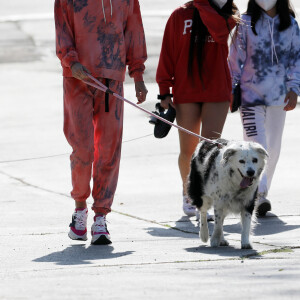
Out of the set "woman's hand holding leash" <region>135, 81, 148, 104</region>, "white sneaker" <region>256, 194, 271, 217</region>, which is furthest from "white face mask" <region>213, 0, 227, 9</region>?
"white sneaker" <region>256, 194, 271, 217</region>

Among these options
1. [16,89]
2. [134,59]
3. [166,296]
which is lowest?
[16,89]

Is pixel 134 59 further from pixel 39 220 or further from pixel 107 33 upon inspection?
pixel 39 220

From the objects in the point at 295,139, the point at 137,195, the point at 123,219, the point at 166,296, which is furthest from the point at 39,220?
the point at 295,139

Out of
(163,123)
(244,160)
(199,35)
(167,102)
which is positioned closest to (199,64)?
(199,35)

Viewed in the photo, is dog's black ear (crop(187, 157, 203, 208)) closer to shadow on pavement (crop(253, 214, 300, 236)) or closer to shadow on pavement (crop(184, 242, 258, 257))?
shadow on pavement (crop(184, 242, 258, 257))

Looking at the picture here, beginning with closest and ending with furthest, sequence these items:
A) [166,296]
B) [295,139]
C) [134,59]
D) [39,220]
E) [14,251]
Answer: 1. [166,296]
2. [14,251]
3. [134,59]
4. [39,220]
5. [295,139]

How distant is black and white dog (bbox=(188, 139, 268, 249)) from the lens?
7.00 meters

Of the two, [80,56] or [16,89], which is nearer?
[80,56]

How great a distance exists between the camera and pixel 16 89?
16.2 meters

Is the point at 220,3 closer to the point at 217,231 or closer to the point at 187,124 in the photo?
the point at 187,124

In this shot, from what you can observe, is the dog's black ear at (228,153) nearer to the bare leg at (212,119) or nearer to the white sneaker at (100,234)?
the white sneaker at (100,234)

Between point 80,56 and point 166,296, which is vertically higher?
point 80,56

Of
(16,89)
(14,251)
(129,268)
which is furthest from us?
(16,89)

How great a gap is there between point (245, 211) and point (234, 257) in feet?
2.34
